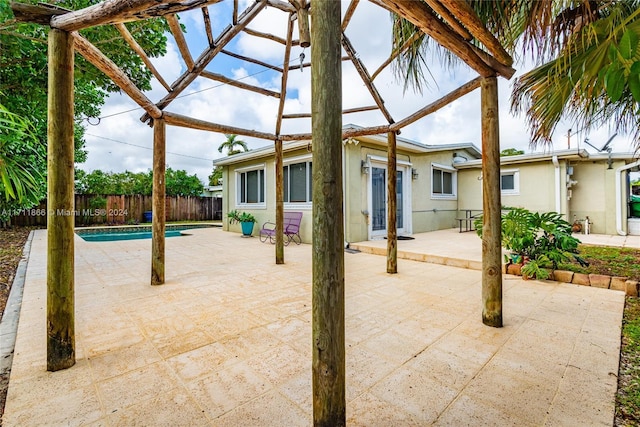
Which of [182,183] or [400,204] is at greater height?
[182,183]

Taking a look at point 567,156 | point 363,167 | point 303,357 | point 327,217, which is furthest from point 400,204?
point 327,217

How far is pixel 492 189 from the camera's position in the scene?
254 cm

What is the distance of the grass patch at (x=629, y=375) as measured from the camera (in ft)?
4.91

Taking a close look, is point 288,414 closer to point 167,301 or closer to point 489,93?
point 167,301

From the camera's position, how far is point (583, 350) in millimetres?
2178

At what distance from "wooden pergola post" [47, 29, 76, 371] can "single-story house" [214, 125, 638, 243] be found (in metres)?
5.24

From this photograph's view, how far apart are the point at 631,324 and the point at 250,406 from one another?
10.9ft

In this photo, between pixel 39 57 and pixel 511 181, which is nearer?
pixel 39 57

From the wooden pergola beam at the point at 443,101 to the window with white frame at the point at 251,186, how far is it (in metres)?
6.30

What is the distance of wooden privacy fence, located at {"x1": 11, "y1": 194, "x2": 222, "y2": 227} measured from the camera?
1247cm

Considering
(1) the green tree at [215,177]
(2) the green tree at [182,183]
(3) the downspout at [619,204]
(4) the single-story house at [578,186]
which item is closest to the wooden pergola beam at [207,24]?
(4) the single-story house at [578,186]

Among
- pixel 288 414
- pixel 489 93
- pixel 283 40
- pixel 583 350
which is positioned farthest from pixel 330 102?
pixel 283 40

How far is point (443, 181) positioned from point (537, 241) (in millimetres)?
6697

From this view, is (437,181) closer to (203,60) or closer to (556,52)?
(556,52)
